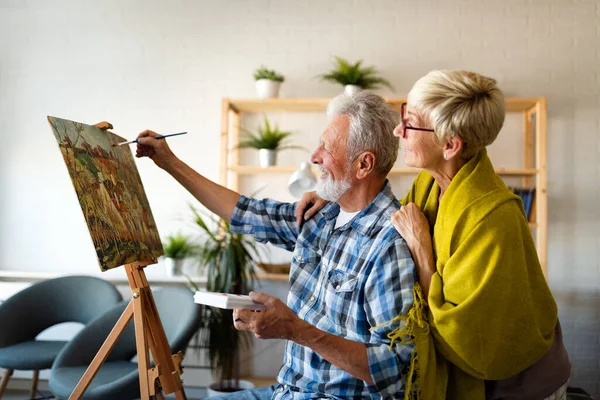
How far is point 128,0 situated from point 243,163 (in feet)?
4.57

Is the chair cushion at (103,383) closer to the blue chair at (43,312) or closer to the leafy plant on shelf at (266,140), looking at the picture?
the blue chair at (43,312)

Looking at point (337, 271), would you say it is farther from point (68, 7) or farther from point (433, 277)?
point (68, 7)

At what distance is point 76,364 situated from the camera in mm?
2924

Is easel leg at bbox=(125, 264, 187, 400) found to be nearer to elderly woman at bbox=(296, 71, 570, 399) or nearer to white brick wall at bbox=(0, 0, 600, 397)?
elderly woman at bbox=(296, 71, 570, 399)

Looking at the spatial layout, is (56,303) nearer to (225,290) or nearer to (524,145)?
(225,290)

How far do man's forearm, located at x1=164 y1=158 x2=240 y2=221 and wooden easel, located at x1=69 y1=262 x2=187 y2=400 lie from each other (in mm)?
327

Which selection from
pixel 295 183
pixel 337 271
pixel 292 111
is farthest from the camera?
pixel 292 111

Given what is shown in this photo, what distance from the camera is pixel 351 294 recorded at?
1.72 metres

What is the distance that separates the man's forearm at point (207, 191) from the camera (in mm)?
2268

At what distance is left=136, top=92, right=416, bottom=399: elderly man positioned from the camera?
5.00ft

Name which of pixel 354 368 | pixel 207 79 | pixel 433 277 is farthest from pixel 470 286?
pixel 207 79

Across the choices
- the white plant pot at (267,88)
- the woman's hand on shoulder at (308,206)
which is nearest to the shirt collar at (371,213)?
the woman's hand on shoulder at (308,206)

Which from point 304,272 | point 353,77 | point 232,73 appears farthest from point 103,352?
point 232,73

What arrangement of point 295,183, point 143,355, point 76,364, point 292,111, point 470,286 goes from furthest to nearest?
point 292,111 → point 295,183 → point 76,364 → point 143,355 → point 470,286
